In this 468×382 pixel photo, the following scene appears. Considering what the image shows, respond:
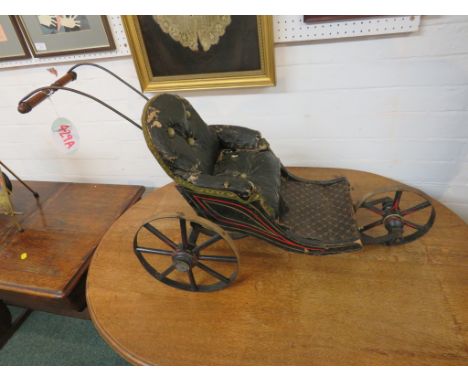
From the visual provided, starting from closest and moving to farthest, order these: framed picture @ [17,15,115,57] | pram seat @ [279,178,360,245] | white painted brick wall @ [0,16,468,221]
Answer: pram seat @ [279,178,360,245] < white painted brick wall @ [0,16,468,221] < framed picture @ [17,15,115,57]

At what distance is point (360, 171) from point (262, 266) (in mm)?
808

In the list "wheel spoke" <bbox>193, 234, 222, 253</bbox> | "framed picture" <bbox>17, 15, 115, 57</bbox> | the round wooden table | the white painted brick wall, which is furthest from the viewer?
"framed picture" <bbox>17, 15, 115, 57</bbox>

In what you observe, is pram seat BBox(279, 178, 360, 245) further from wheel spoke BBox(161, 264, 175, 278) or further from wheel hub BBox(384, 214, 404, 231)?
wheel spoke BBox(161, 264, 175, 278)

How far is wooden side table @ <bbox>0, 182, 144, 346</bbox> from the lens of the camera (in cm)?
138

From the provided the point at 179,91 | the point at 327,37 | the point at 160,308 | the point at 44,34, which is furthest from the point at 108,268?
the point at 327,37

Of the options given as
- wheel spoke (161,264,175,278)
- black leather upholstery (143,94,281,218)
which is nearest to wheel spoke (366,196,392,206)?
black leather upholstery (143,94,281,218)

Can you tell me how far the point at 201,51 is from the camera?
152 centimetres

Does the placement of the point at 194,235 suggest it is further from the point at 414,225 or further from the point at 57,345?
the point at 57,345

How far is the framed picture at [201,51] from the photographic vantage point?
A: 4.71 feet

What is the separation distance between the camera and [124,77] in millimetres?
1708

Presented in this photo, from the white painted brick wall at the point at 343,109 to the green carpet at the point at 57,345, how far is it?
0.99m

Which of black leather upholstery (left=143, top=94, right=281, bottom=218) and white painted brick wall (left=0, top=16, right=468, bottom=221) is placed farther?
white painted brick wall (left=0, top=16, right=468, bottom=221)

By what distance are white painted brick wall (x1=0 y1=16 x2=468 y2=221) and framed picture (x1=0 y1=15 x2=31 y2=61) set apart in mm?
90
